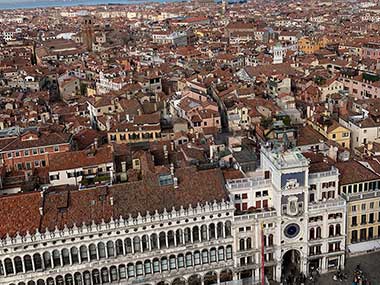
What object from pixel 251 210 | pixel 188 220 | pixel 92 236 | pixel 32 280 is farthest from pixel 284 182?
pixel 32 280

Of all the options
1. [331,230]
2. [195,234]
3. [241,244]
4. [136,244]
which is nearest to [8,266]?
[136,244]

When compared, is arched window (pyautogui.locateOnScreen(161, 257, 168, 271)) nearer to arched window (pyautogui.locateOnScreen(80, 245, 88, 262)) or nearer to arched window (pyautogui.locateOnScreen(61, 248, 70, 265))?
arched window (pyautogui.locateOnScreen(80, 245, 88, 262))

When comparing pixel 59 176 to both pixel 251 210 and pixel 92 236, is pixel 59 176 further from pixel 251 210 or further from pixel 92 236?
pixel 251 210

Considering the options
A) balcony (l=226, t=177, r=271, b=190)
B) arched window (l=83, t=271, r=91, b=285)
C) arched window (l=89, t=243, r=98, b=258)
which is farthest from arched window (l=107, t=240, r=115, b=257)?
balcony (l=226, t=177, r=271, b=190)

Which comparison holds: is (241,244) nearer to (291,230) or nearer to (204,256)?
(204,256)

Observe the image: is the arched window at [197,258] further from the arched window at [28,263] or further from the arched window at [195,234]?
the arched window at [28,263]
